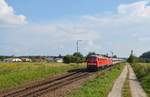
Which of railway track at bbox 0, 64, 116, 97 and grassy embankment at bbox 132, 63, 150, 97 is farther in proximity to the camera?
grassy embankment at bbox 132, 63, 150, 97

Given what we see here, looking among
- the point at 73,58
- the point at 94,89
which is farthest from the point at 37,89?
the point at 73,58

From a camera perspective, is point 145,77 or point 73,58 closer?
point 145,77

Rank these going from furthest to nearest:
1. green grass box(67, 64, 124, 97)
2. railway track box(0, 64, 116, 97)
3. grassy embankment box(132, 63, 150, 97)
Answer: grassy embankment box(132, 63, 150, 97)
railway track box(0, 64, 116, 97)
green grass box(67, 64, 124, 97)

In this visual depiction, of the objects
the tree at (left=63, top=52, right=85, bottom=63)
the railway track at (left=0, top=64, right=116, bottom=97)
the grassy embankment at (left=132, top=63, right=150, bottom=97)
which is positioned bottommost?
the railway track at (left=0, top=64, right=116, bottom=97)

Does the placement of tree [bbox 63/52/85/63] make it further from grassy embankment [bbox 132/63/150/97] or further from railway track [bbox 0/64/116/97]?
railway track [bbox 0/64/116/97]

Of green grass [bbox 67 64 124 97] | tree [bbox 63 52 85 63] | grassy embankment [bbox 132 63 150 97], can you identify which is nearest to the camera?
green grass [bbox 67 64 124 97]

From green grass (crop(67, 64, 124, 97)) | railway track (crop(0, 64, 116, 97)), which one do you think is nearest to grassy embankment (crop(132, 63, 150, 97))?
green grass (crop(67, 64, 124, 97))

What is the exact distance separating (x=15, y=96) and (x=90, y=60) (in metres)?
44.3

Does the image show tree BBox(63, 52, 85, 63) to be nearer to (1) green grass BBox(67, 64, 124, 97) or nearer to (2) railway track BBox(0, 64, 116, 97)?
(2) railway track BBox(0, 64, 116, 97)

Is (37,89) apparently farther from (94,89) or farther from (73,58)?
(73,58)

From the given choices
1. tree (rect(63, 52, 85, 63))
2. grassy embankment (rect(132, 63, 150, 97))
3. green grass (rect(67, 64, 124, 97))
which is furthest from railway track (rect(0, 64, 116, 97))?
tree (rect(63, 52, 85, 63))

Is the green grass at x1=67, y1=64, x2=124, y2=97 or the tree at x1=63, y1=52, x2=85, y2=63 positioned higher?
the tree at x1=63, y1=52, x2=85, y2=63

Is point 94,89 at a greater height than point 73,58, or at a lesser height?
lesser

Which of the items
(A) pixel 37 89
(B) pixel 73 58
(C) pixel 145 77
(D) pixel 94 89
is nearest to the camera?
(D) pixel 94 89
